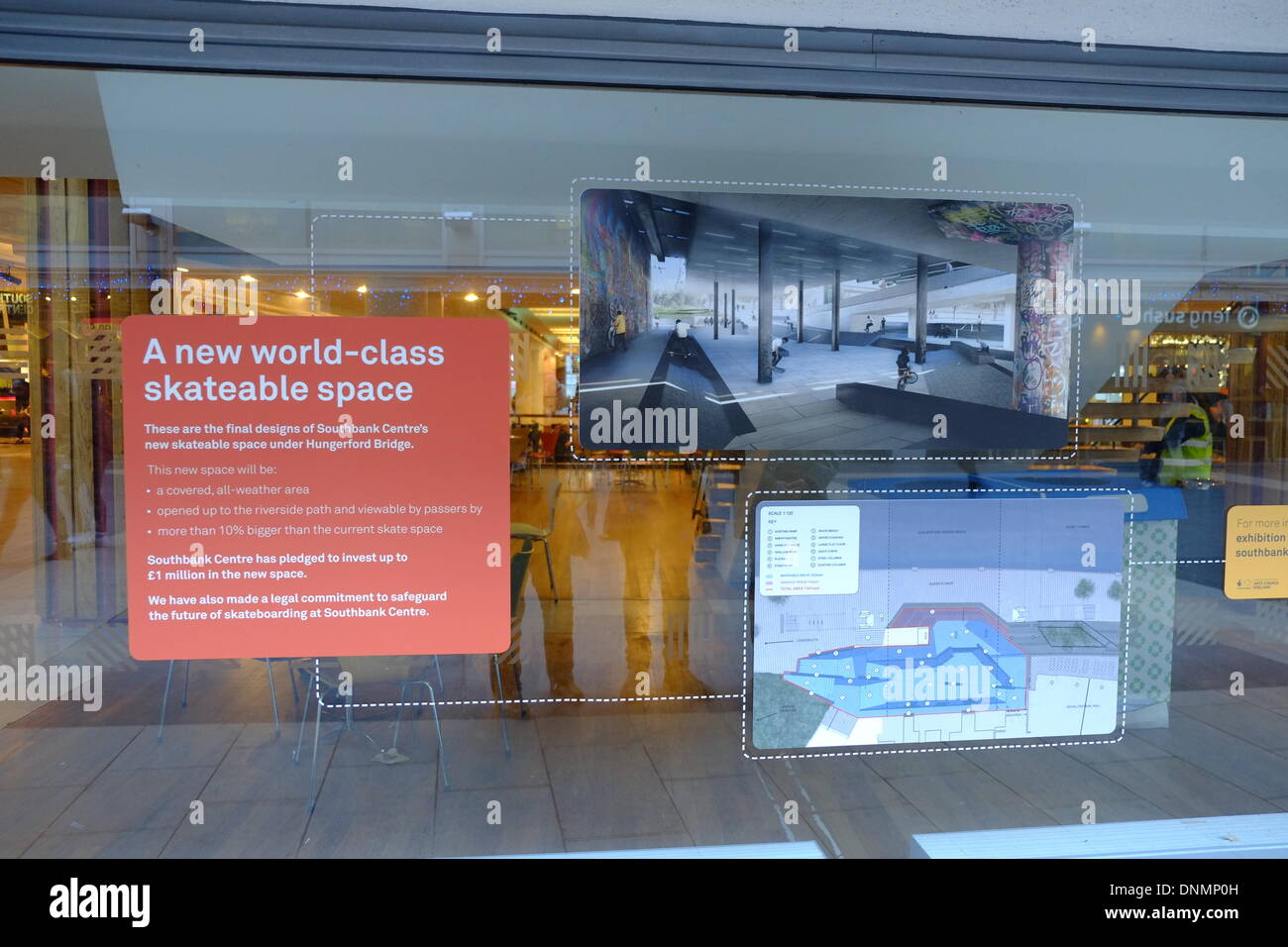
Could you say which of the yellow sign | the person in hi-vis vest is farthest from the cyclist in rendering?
the yellow sign

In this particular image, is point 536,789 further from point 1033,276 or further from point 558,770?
point 1033,276

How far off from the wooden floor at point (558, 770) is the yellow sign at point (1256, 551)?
37 cm

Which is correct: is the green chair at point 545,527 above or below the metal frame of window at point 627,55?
below

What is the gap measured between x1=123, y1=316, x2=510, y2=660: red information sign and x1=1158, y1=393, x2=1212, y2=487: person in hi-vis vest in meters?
2.02

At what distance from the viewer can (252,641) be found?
1974 mm

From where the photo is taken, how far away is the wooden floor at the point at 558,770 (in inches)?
96.4

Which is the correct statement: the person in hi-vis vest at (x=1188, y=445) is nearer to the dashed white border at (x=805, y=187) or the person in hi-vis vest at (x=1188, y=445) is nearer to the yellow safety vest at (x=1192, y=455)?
the yellow safety vest at (x=1192, y=455)

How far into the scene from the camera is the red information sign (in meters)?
1.93

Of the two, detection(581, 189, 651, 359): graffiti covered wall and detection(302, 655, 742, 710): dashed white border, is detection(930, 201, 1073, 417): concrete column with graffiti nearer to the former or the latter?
detection(581, 189, 651, 359): graffiti covered wall

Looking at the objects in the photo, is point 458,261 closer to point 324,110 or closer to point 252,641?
point 324,110

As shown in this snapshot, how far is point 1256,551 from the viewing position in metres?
2.46

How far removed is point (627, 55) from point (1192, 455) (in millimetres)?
2028

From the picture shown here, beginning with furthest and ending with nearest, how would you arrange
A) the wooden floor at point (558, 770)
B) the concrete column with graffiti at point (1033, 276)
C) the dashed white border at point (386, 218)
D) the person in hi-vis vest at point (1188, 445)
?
1. the person in hi-vis vest at point (1188, 445)
2. the wooden floor at point (558, 770)
3. the concrete column with graffiti at point (1033, 276)
4. the dashed white border at point (386, 218)

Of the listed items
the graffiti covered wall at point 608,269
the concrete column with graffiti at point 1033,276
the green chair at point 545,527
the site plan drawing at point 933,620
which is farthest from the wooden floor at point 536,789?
the graffiti covered wall at point 608,269
